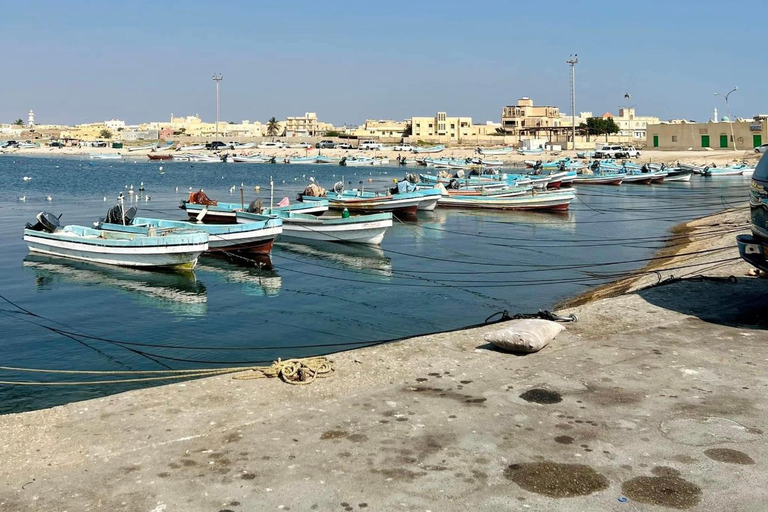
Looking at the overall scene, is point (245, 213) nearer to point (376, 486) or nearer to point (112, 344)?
point (112, 344)

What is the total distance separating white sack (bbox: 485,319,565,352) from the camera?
9.83m

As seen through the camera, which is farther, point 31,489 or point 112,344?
point 112,344

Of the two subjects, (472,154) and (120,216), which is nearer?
(120,216)

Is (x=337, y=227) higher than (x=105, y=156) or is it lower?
lower

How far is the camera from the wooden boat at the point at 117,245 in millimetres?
24688

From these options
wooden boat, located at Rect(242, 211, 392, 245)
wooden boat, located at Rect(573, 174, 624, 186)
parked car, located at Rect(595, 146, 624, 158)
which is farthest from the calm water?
parked car, located at Rect(595, 146, 624, 158)

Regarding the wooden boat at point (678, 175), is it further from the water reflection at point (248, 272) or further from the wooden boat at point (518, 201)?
the water reflection at point (248, 272)

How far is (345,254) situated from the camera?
29.8 metres

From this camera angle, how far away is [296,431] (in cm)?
740

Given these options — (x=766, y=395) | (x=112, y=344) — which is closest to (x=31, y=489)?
(x=766, y=395)

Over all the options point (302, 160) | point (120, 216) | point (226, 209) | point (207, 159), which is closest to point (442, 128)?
point (302, 160)

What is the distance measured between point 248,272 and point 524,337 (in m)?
17.6

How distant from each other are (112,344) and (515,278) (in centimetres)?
1298

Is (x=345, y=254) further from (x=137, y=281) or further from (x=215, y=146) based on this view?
(x=215, y=146)
